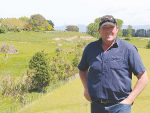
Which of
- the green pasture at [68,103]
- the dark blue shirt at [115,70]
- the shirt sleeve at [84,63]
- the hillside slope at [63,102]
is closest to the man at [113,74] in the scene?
the dark blue shirt at [115,70]

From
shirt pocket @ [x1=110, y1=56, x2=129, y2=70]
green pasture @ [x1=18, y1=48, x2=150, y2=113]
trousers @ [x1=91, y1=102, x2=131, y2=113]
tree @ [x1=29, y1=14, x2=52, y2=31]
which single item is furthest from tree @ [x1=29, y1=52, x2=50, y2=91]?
tree @ [x1=29, y1=14, x2=52, y2=31]

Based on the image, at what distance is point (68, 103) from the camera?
1315 cm

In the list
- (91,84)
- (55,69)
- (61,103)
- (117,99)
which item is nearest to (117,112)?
(117,99)

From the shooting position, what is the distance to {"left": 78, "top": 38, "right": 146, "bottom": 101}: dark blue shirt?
7.22 feet

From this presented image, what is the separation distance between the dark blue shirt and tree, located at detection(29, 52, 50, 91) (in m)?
14.1

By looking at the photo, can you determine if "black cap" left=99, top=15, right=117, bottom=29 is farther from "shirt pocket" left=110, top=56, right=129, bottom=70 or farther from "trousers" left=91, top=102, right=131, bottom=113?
"trousers" left=91, top=102, right=131, bottom=113

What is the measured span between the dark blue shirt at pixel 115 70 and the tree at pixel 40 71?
554 inches

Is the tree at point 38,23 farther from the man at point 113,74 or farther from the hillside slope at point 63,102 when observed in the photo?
the man at point 113,74

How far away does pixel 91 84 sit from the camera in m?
2.37

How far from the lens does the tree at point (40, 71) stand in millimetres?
16125

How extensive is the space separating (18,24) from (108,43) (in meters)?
61.8

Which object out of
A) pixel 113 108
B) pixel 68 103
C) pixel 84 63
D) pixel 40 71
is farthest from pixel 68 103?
pixel 113 108

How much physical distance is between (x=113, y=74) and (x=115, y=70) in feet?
0.17

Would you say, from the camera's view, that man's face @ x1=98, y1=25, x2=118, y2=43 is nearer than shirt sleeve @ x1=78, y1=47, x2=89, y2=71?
Yes
